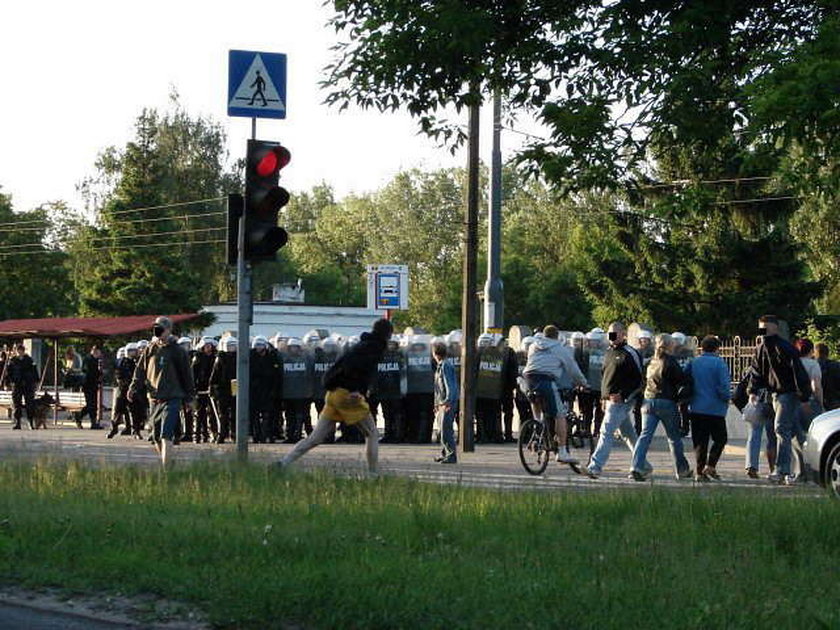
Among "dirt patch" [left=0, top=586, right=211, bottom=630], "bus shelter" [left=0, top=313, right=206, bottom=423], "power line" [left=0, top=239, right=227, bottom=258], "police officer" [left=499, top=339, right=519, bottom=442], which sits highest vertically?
"power line" [left=0, top=239, right=227, bottom=258]

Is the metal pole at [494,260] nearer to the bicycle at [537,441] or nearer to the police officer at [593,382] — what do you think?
the police officer at [593,382]

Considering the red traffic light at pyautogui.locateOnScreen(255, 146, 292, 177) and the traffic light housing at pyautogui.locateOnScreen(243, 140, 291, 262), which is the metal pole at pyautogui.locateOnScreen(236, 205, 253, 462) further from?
the red traffic light at pyautogui.locateOnScreen(255, 146, 292, 177)

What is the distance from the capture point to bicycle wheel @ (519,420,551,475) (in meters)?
18.7

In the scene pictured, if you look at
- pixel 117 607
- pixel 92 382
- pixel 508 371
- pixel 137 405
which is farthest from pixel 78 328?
pixel 117 607

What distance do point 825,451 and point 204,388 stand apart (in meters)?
14.4

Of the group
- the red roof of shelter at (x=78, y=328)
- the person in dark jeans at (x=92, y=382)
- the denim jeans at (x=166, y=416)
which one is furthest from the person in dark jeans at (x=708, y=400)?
the red roof of shelter at (x=78, y=328)

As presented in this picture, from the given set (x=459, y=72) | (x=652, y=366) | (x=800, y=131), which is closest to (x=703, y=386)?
(x=652, y=366)

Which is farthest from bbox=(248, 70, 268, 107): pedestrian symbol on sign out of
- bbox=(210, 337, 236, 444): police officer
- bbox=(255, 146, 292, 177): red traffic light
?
bbox=(210, 337, 236, 444): police officer

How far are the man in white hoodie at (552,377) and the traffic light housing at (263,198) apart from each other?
4510 millimetres

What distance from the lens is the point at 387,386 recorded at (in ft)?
88.8

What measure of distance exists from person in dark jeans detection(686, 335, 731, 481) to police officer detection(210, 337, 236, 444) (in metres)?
10.9

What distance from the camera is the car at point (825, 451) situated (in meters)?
15.5

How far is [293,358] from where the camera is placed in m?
27.7

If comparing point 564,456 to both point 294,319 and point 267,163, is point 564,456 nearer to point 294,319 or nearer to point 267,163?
point 267,163
